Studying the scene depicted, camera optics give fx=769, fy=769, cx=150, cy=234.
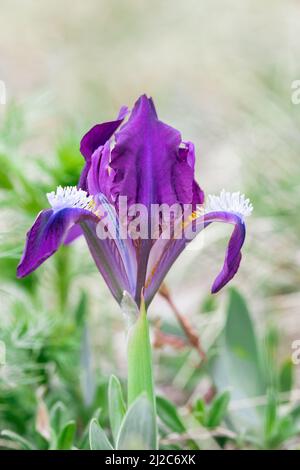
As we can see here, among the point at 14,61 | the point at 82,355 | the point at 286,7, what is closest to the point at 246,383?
the point at 82,355

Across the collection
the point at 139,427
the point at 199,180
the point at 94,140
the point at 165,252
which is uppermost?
the point at 199,180

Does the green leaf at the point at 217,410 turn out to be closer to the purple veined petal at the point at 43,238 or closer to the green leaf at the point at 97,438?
the green leaf at the point at 97,438

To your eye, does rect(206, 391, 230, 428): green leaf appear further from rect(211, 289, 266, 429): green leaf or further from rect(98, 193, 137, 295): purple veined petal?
rect(98, 193, 137, 295): purple veined petal

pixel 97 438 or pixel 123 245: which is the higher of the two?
pixel 123 245

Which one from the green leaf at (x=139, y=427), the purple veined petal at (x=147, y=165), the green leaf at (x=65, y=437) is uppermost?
the purple veined petal at (x=147, y=165)

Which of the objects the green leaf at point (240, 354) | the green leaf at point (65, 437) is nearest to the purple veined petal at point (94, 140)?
the green leaf at point (65, 437)

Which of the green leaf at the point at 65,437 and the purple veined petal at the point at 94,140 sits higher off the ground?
the purple veined petal at the point at 94,140

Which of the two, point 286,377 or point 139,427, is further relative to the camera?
point 286,377

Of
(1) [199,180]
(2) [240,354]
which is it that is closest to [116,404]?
(2) [240,354]

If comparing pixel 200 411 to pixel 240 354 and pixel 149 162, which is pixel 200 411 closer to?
pixel 240 354

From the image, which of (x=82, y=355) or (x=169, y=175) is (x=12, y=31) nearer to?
(x=82, y=355)
